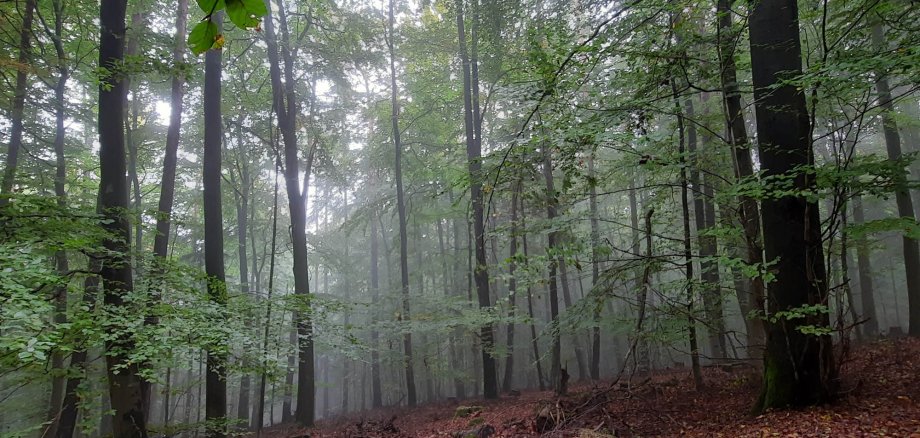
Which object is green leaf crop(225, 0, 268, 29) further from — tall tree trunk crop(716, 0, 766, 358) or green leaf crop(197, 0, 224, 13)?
tall tree trunk crop(716, 0, 766, 358)

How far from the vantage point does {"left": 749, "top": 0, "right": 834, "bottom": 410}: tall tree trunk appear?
488cm

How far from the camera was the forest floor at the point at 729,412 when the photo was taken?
4504 mm

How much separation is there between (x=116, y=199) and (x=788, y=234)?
28.3 ft

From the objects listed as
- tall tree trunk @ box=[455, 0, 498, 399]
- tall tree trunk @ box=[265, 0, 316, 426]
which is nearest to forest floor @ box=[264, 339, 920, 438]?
tall tree trunk @ box=[455, 0, 498, 399]

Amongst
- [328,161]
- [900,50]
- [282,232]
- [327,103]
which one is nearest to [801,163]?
[900,50]

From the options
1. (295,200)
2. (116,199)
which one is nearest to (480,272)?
(295,200)

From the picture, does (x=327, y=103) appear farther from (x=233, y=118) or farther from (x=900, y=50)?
(x=900, y=50)

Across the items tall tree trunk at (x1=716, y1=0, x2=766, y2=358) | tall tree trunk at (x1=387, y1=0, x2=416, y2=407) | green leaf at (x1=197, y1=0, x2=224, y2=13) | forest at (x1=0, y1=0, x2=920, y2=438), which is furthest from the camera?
tall tree trunk at (x1=387, y1=0, x2=416, y2=407)

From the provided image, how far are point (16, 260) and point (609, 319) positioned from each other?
893cm

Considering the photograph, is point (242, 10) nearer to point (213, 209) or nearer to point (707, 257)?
point (707, 257)

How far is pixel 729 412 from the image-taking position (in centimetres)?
598

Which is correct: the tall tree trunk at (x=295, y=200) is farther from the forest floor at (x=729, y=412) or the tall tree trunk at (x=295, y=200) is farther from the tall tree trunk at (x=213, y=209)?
the tall tree trunk at (x=213, y=209)

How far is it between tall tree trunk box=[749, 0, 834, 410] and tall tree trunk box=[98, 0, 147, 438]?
26.3ft

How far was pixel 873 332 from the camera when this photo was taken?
48.0ft
